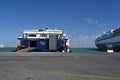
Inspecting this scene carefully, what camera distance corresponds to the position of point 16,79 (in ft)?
32.1

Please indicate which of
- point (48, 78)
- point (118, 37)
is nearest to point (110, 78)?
point (48, 78)

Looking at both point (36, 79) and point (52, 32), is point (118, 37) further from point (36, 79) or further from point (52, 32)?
point (36, 79)

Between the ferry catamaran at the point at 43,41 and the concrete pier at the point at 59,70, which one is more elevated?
the ferry catamaran at the point at 43,41

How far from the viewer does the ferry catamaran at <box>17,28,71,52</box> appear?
2056 inches

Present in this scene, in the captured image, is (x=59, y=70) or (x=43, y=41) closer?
(x=59, y=70)

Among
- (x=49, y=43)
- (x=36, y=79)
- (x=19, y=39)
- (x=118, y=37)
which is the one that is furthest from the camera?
(x=118, y=37)

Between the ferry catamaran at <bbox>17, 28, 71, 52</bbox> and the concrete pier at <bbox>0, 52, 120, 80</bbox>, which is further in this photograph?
the ferry catamaran at <bbox>17, 28, 71, 52</bbox>

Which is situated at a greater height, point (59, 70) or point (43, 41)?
point (43, 41)

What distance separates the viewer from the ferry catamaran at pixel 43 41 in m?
52.2

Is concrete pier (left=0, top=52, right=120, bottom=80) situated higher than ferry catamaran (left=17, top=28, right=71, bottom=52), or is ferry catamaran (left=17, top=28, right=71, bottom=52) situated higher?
ferry catamaran (left=17, top=28, right=71, bottom=52)

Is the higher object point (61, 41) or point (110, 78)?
point (61, 41)

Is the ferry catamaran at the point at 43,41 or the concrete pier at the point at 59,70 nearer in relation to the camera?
the concrete pier at the point at 59,70

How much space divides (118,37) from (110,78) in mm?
75033

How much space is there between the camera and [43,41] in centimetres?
5303
